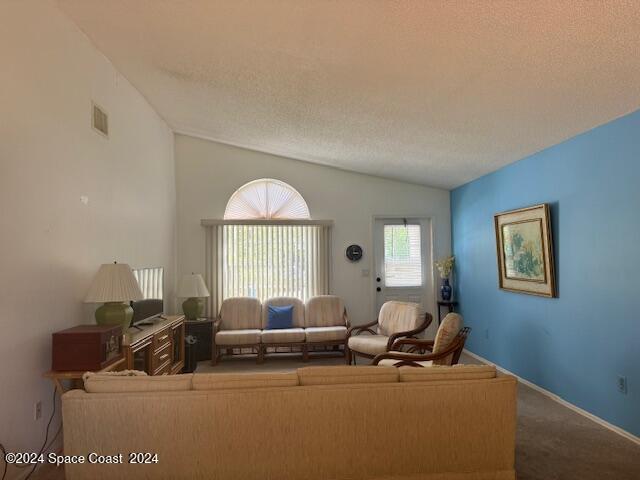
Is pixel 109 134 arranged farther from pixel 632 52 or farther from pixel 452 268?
pixel 452 268

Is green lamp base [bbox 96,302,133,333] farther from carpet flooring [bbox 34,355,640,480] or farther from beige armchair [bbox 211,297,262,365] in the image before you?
beige armchair [bbox 211,297,262,365]

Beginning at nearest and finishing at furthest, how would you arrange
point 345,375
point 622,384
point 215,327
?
point 345,375, point 622,384, point 215,327

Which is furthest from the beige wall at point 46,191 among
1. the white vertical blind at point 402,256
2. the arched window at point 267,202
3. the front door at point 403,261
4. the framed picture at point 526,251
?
the framed picture at point 526,251

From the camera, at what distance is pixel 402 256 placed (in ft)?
22.3

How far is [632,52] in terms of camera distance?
2.40 metres

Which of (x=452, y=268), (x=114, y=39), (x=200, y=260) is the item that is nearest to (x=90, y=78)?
(x=114, y=39)

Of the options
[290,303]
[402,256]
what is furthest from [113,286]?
[402,256]

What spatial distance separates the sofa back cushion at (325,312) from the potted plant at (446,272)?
1691 millimetres

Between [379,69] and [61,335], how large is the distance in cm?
311

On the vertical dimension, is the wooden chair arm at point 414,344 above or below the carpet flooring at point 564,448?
above

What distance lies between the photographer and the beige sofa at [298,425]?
2.14 meters

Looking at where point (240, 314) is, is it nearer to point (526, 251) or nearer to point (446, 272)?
A: point (446, 272)

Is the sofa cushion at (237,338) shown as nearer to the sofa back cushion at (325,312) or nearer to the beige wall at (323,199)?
the sofa back cushion at (325,312)

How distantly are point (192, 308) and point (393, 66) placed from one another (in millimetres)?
4237
